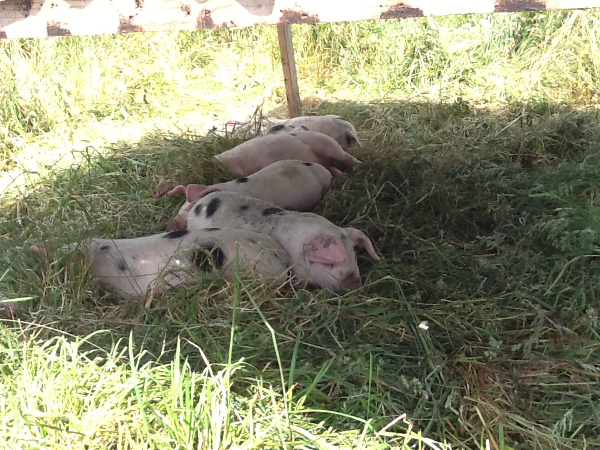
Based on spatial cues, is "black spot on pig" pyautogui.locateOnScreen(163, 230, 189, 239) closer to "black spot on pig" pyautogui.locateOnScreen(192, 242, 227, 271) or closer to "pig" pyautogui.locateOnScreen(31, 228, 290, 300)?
"pig" pyautogui.locateOnScreen(31, 228, 290, 300)

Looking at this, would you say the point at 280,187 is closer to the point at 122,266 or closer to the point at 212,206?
the point at 212,206

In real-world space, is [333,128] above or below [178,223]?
above

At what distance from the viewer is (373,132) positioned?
5930mm

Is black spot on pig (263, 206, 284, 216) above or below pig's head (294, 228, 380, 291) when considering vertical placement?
above

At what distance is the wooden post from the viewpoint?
18.3 ft

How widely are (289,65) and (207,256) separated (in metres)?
3.03

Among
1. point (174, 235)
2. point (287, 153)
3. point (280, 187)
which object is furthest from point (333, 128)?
point (174, 235)

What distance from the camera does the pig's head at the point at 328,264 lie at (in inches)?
132

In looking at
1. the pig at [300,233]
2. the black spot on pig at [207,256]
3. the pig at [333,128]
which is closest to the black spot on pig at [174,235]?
the black spot on pig at [207,256]

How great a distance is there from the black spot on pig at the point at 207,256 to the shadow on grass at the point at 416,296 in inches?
4.6

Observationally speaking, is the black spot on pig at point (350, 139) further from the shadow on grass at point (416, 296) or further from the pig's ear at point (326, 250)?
the pig's ear at point (326, 250)

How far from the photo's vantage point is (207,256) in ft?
10.6

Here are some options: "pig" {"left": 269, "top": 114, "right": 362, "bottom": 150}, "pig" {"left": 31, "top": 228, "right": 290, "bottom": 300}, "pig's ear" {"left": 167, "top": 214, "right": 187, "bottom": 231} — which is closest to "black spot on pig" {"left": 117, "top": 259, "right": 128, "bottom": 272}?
"pig" {"left": 31, "top": 228, "right": 290, "bottom": 300}

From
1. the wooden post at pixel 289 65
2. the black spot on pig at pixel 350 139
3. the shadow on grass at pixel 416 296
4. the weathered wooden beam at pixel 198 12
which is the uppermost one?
the weathered wooden beam at pixel 198 12
